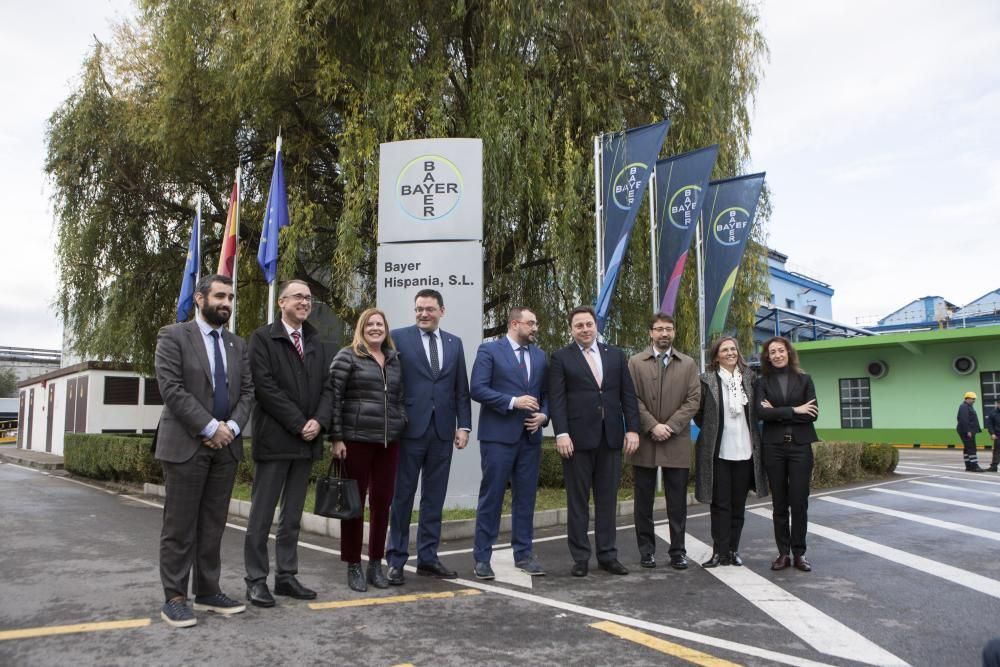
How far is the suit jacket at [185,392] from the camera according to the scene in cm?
420

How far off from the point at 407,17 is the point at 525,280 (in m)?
4.46

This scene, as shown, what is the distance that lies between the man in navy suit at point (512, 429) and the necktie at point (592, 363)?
372mm

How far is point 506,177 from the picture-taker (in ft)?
35.6

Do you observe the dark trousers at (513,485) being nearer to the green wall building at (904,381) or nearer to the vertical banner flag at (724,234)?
the vertical banner flag at (724,234)

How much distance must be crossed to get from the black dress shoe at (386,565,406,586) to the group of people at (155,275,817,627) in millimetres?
14

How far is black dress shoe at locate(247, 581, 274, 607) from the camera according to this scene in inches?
174

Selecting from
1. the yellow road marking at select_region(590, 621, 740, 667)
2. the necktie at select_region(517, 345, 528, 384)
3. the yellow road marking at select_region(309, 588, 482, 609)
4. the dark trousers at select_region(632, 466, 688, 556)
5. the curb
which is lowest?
the curb

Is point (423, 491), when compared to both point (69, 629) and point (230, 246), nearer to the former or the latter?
point (69, 629)

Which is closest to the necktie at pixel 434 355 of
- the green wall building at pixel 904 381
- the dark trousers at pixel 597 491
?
the dark trousers at pixel 597 491

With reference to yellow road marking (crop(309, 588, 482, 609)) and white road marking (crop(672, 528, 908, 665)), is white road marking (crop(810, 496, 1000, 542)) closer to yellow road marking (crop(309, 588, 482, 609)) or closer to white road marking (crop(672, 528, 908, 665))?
white road marking (crop(672, 528, 908, 665))

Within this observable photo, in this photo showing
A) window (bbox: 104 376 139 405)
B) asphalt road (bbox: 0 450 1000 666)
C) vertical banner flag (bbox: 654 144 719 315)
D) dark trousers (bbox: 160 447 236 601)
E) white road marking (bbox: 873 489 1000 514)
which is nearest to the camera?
asphalt road (bbox: 0 450 1000 666)

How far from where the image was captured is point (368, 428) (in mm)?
4996

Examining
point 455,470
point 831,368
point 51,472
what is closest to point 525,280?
point 455,470

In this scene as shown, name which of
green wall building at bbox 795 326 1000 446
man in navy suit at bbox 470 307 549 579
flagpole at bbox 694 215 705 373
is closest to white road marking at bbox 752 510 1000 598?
man in navy suit at bbox 470 307 549 579
